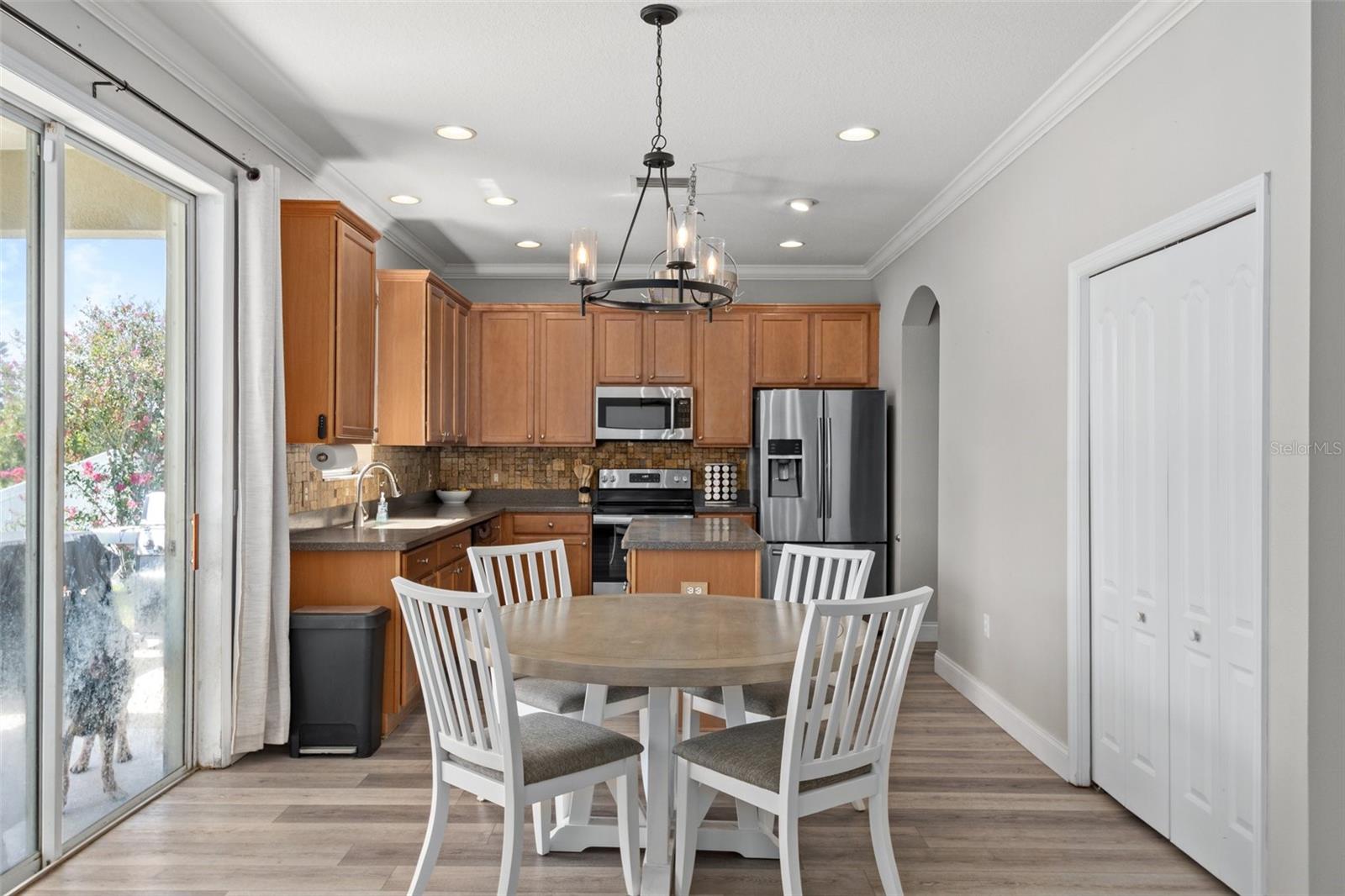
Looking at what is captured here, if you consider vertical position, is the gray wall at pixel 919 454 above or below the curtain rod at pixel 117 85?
below

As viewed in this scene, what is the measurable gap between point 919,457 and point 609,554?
7.15 feet

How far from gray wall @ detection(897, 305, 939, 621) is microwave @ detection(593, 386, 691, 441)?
1.51 meters

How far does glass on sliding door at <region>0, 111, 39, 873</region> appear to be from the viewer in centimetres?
246

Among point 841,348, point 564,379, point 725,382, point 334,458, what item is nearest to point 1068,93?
point 841,348

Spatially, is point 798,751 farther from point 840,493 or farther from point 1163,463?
point 840,493

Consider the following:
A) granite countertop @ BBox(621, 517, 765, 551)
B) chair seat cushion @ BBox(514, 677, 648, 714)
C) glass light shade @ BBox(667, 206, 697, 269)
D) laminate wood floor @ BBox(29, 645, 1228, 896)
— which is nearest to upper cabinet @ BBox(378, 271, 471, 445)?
granite countertop @ BBox(621, 517, 765, 551)

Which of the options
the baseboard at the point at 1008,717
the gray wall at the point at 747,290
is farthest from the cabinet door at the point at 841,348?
the baseboard at the point at 1008,717

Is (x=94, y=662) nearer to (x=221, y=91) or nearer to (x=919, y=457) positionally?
(x=221, y=91)

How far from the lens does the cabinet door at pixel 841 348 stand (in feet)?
21.2

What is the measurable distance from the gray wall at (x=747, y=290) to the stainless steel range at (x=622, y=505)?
140cm

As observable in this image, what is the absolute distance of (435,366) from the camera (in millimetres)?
5477

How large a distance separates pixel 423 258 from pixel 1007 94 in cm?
405

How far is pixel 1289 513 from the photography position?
2223mm

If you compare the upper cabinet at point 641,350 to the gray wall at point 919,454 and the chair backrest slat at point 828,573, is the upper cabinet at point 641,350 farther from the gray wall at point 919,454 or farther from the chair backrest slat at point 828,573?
the chair backrest slat at point 828,573
